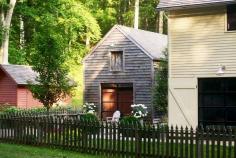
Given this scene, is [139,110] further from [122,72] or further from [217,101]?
Result: [217,101]

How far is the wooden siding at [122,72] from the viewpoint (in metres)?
30.5

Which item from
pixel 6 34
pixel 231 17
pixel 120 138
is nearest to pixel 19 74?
pixel 6 34

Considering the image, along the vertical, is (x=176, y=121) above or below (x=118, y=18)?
below

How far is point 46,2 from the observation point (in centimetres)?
4588

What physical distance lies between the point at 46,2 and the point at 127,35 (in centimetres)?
1703

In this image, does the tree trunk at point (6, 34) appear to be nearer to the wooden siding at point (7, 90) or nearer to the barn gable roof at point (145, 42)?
the wooden siding at point (7, 90)

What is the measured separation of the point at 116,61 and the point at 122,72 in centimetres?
95

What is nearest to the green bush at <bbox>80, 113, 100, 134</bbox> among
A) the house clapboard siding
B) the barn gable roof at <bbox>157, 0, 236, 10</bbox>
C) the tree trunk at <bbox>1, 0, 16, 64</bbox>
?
the house clapboard siding

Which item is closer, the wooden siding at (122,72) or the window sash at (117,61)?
the wooden siding at (122,72)

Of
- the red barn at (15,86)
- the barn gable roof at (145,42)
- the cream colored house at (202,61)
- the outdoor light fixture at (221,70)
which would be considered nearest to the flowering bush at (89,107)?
the barn gable roof at (145,42)

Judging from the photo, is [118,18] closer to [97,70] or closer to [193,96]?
[97,70]

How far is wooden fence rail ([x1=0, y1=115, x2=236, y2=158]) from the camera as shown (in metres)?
13.6

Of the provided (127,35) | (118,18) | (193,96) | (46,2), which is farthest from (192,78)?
(118,18)

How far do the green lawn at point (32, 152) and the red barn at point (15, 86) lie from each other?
1740cm
